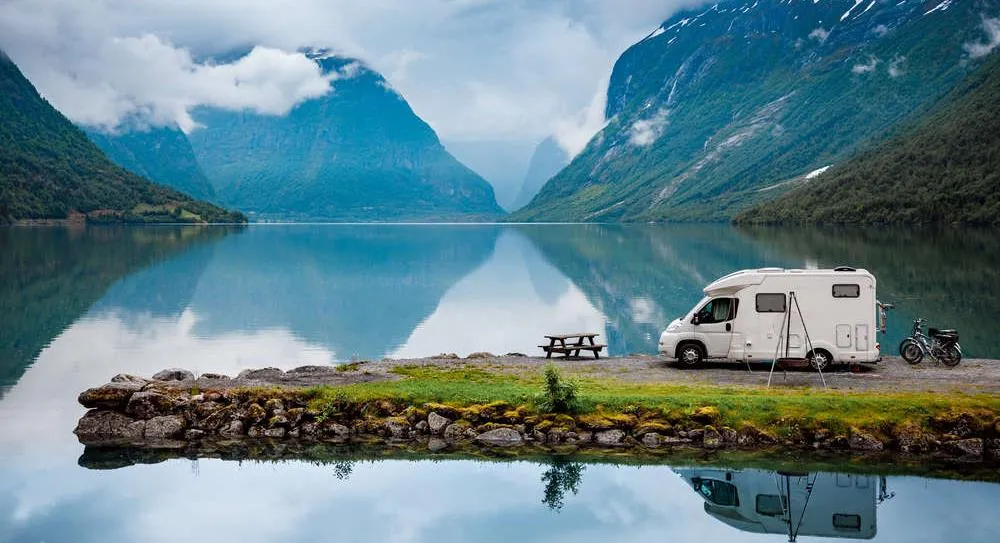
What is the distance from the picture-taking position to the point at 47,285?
76.6m

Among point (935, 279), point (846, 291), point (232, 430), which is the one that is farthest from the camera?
point (935, 279)

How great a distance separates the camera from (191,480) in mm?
22578

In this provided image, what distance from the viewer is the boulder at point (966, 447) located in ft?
75.0

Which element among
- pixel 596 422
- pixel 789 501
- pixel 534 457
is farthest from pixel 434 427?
pixel 789 501

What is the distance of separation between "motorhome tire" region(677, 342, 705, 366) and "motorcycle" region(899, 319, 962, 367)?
7459 millimetres

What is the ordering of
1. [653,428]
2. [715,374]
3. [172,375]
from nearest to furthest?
[653,428], [715,374], [172,375]

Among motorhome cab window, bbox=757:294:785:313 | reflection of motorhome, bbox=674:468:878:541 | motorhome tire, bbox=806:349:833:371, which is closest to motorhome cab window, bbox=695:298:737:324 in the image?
motorhome cab window, bbox=757:294:785:313

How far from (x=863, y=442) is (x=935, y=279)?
54.5 m

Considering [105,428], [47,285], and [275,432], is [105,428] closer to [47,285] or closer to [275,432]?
[275,432]

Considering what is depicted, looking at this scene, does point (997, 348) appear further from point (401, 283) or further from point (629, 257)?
point (629, 257)

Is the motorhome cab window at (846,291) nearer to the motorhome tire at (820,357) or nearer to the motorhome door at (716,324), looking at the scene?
the motorhome tire at (820,357)

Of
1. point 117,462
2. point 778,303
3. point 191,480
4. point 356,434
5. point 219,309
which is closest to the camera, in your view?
point 191,480

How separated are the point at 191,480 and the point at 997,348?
35.7 m

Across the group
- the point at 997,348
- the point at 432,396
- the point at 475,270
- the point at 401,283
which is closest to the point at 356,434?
the point at 432,396
